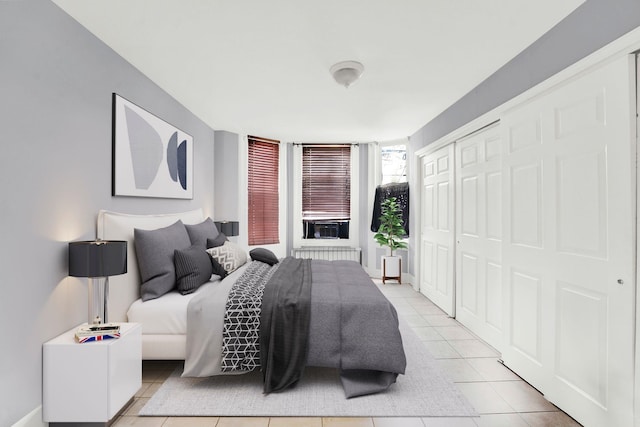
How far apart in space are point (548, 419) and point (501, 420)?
0.30 m

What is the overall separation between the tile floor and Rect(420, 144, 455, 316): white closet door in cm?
86

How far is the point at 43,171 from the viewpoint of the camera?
1.99 meters

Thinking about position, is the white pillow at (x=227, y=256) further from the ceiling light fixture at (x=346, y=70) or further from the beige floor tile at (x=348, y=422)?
the ceiling light fixture at (x=346, y=70)

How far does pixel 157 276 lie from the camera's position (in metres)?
2.79

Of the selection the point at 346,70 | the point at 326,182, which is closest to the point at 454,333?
the point at 346,70

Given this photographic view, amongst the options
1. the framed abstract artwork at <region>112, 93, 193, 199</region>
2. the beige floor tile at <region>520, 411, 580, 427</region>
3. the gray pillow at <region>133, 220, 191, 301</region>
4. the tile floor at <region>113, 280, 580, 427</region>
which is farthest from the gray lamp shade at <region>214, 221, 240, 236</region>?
the beige floor tile at <region>520, 411, 580, 427</region>

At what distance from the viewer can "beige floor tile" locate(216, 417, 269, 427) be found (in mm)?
2051

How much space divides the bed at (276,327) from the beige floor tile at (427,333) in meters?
1.15

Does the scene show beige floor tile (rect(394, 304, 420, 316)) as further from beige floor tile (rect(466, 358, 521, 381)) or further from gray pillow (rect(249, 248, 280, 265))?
gray pillow (rect(249, 248, 280, 265))

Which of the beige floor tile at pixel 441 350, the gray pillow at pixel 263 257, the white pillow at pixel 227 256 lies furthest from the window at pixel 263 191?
the beige floor tile at pixel 441 350

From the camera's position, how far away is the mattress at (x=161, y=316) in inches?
100

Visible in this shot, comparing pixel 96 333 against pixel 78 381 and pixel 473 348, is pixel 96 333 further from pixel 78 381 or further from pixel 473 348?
pixel 473 348

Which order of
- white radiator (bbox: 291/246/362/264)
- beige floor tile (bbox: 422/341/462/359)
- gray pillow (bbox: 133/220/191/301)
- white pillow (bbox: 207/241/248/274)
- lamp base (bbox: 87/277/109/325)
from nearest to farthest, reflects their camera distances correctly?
lamp base (bbox: 87/277/109/325), gray pillow (bbox: 133/220/191/301), beige floor tile (bbox: 422/341/462/359), white pillow (bbox: 207/241/248/274), white radiator (bbox: 291/246/362/264)

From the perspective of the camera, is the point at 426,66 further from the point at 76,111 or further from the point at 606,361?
the point at 76,111
